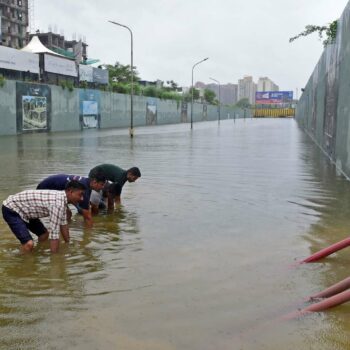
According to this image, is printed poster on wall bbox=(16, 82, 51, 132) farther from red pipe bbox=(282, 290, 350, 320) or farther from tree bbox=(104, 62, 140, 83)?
tree bbox=(104, 62, 140, 83)

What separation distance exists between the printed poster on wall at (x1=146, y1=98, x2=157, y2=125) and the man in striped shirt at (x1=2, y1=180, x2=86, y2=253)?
58.0 m

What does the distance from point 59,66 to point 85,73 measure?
634 cm

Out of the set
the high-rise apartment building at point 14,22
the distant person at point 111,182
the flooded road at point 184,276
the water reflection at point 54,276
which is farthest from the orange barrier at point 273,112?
the water reflection at point 54,276

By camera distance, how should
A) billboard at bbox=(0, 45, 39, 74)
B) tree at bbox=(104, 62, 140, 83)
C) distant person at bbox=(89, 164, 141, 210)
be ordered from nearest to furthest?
distant person at bbox=(89, 164, 141, 210) < billboard at bbox=(0, 45, 39, 74) < tree at bbox=(104, 62, 140, 83)

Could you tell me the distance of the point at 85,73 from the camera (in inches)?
1966

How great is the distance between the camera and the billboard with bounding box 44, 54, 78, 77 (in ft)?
138

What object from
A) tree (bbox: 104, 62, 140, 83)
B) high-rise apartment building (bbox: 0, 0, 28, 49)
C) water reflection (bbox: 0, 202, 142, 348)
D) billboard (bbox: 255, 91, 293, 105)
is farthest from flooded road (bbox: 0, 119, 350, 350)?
billboard (bbox: 255, 91, 293, 105)

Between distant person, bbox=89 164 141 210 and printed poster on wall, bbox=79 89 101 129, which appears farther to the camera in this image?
printed poster on wall, bbox=79 89 101 129

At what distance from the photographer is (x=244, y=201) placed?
920cm

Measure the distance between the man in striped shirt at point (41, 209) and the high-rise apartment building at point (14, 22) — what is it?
8977cm

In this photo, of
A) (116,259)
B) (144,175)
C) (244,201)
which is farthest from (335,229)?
(144,175)

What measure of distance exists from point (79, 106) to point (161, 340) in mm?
43400

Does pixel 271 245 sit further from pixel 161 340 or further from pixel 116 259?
pixel 161 340

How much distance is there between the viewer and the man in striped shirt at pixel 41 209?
5.39 metres
